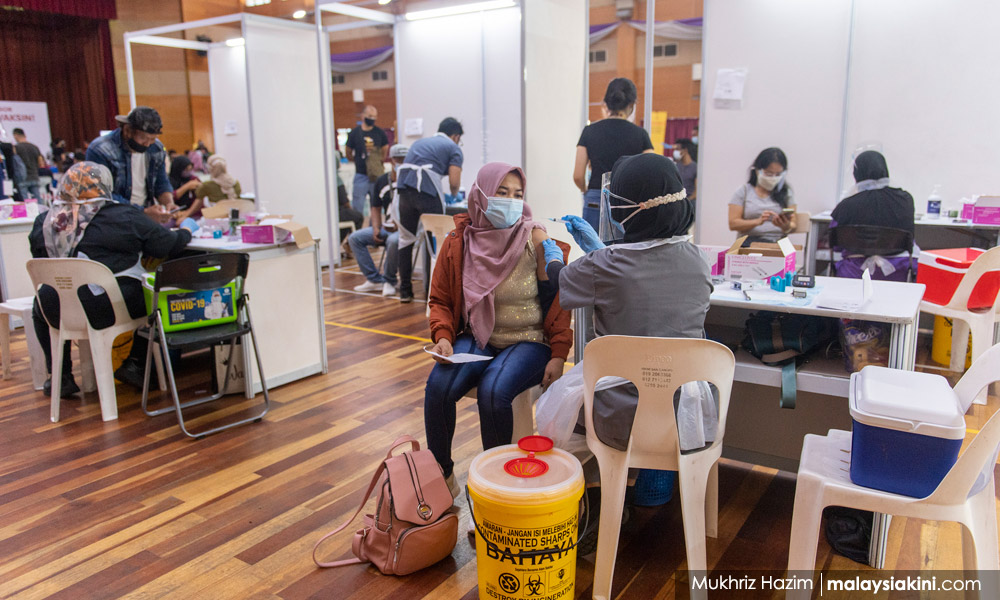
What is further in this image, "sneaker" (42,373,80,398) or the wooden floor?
"sneaker" (42,373,80,398)

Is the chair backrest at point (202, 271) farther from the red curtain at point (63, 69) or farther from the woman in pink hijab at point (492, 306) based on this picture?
the red curtain at point (63, 69)

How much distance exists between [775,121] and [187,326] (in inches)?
168

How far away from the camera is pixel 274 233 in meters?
3.83

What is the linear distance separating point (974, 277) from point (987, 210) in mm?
1146

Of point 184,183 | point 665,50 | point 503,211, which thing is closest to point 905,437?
point 503,211

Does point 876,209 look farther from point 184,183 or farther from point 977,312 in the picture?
point 184,183

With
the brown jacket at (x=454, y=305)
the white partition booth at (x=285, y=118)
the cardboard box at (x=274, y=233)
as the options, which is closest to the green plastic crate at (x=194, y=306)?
the cardboard box at (x=274, y=233)

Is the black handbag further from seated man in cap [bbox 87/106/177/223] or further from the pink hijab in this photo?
seated man in cap [bbox 87/106/177/223]

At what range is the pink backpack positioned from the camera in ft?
7.18

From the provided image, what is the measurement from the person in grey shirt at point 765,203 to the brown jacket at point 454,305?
7.14 ft

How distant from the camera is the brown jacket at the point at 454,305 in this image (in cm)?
261

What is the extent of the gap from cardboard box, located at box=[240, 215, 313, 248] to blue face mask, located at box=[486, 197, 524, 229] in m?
1.66

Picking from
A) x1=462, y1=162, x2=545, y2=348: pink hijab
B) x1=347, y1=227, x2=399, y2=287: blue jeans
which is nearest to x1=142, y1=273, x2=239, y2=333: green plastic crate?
x1=462, y1=162, x2=545, y2=348: pink hijab

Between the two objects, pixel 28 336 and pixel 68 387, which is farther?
pixel 28 336
